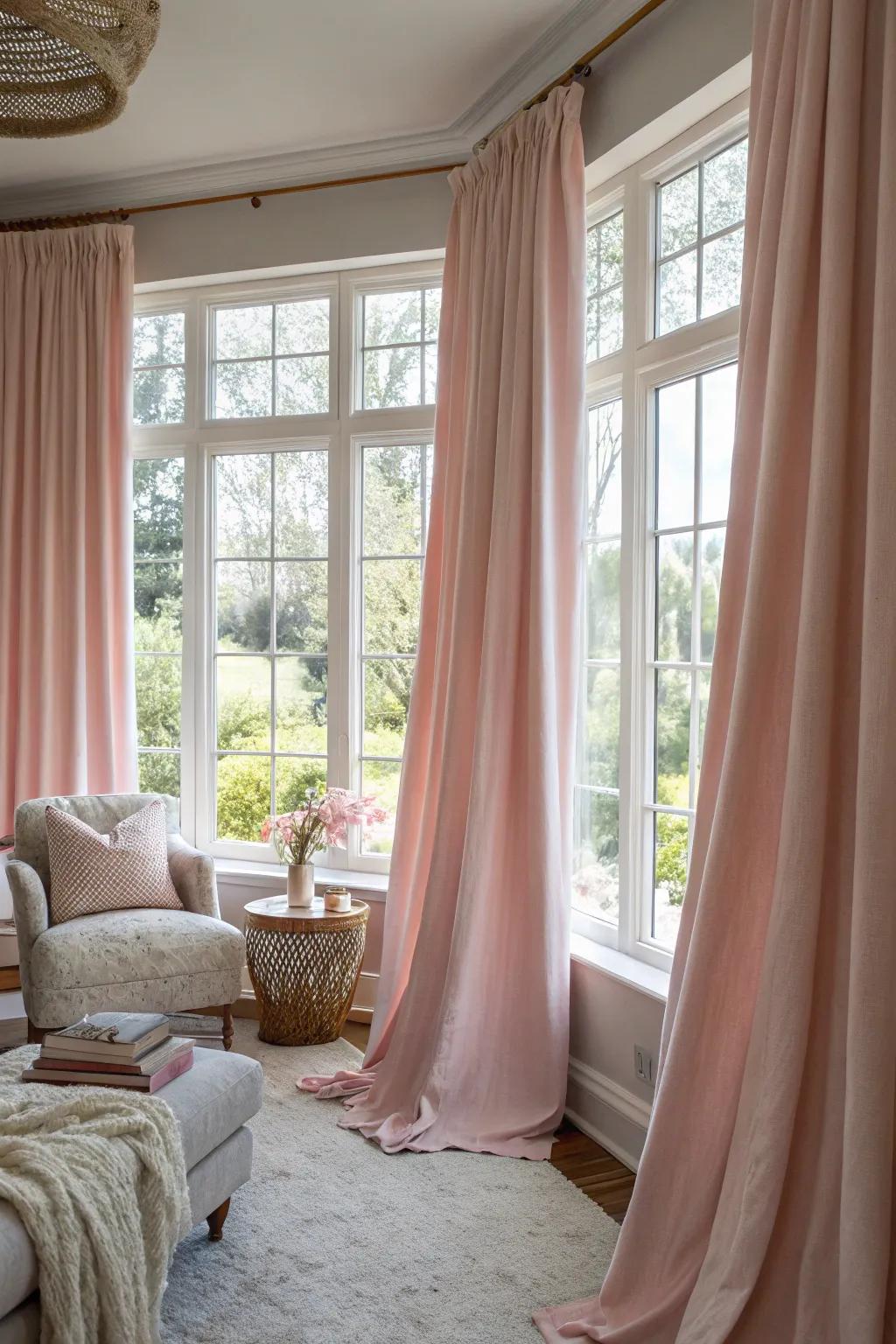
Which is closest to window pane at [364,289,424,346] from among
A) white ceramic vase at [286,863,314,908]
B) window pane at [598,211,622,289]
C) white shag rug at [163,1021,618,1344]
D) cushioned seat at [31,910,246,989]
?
window pane at [598,211,622,289]

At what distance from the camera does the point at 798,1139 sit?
1.94 m

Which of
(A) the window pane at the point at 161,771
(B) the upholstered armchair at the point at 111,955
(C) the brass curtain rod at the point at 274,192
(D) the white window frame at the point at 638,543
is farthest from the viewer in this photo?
(A) the window pane at the point at 161,771

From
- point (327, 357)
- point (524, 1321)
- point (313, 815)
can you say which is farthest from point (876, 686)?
point (327, 357)

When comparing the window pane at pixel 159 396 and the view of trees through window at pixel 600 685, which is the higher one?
the window pane at pixel 159 396

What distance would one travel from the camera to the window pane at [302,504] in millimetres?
4453

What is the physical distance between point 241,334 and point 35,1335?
3.73 meters

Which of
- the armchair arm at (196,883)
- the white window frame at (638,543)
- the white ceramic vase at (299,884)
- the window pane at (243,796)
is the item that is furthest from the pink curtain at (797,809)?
the window pane at (243,796)

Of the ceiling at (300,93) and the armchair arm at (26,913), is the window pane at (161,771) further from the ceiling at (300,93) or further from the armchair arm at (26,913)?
the ceiling at (300,93)

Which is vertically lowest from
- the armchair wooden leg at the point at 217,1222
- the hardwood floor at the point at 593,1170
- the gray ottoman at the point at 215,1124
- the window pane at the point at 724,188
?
the hardwood floor at the point at 593,1170

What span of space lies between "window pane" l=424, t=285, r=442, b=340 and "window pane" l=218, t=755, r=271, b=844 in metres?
1.80

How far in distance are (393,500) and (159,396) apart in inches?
46.2

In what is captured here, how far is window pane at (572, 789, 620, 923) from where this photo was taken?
3.39 metres

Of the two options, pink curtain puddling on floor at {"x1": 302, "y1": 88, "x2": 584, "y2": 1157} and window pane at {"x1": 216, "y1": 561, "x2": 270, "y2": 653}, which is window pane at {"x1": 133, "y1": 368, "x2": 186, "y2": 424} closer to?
window pane at {"x1": 216, "y1": 561, "x2": 270, "y2": 653}

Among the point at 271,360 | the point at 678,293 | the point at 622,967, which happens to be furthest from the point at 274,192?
the point at 622,967
